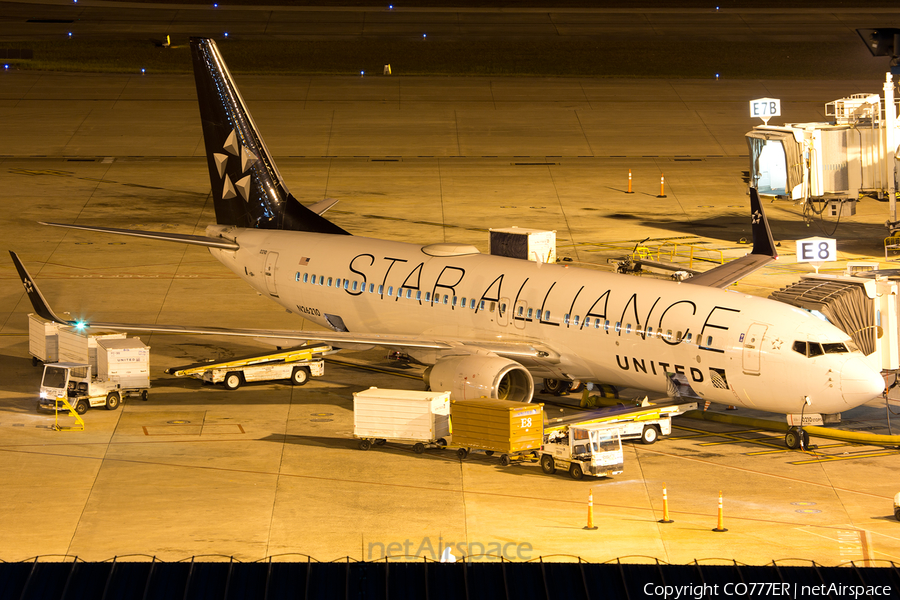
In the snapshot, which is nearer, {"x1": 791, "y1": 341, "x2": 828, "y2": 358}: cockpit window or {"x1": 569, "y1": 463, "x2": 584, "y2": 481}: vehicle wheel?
{"x1": 569, "y1": 463, "x2": 584, "y2": 481}: vehicle wheel

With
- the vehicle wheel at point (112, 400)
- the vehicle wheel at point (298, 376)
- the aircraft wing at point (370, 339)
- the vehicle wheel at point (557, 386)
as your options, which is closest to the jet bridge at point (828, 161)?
the vehicle wheel at point (557, 386)

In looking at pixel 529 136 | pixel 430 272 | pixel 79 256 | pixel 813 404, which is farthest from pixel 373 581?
pixel 529 136

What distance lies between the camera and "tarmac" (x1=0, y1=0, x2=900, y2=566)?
88.5 ft

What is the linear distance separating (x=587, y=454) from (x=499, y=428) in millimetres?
2465

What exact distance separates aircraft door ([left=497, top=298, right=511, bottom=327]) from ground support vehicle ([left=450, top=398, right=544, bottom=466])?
502 centimetres

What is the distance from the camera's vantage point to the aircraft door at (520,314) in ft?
121

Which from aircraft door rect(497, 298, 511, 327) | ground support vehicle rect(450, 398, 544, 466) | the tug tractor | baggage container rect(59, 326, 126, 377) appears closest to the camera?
ground support vehicle rect(450, 398, 544, 466)

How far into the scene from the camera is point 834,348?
3197 cm

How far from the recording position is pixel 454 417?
3256 centimetres

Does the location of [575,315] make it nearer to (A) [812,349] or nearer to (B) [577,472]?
(B) [577,472]

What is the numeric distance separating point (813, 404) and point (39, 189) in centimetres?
5189

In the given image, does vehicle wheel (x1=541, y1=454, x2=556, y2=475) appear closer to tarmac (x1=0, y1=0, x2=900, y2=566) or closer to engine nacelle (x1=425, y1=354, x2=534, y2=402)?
tarmac (x1=0, y1=0, x2=900, y2=566)

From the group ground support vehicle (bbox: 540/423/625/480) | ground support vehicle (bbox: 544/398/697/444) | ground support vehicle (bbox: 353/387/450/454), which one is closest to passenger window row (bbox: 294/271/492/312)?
ground support vehicle (bbox: 353/387/450/454)

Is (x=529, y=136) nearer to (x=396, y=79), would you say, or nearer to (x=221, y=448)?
(x=396, y=79)
